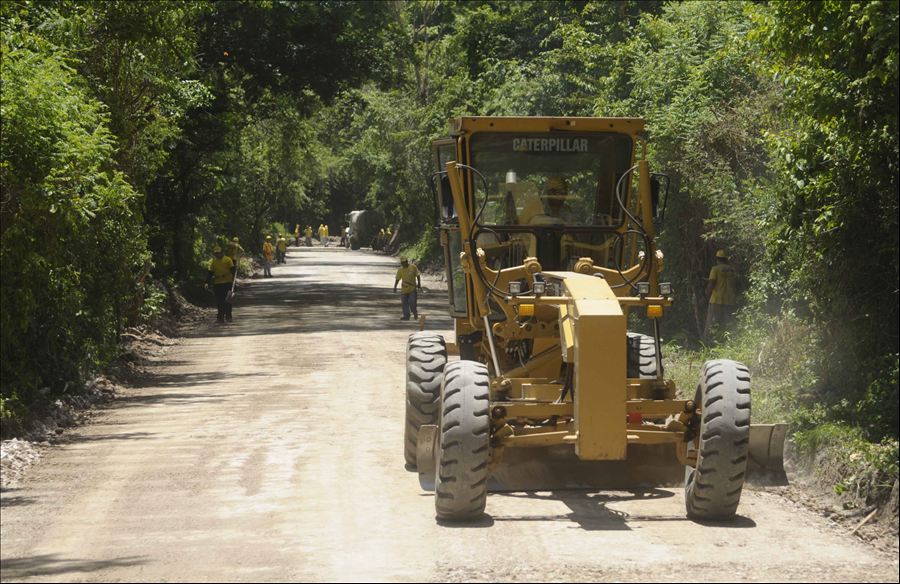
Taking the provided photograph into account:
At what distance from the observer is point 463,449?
7105 millimetres

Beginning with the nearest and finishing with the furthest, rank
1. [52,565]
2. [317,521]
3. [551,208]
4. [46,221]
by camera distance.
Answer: [52,565] < [317,521] < [551,208] < [46,221]

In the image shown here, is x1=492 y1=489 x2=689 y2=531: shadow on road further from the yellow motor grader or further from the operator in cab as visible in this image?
the operator in cab

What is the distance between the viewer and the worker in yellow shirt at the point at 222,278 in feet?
79.7

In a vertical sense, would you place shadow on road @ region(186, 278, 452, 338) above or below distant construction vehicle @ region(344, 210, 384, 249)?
below

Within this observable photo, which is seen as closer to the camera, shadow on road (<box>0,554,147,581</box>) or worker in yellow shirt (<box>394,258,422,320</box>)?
shadow on road (<box>0,554,147,581</box>)

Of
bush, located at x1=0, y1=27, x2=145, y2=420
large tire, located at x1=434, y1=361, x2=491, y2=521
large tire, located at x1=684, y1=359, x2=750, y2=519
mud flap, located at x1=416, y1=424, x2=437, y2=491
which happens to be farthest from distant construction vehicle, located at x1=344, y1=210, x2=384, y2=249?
large tire, located at x1=684, y1=359, x2=750, y2=519

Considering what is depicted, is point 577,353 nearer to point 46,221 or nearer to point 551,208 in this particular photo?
point 551,208

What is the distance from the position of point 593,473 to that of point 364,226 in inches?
2629

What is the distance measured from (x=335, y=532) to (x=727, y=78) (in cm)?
1168

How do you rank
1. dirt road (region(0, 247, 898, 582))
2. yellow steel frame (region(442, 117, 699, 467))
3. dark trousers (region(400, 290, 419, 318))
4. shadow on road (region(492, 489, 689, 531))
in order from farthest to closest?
1. dark trousers (region(400, 290, 419, 318))
2. shadow on road (region(492, 489, 689, 531))
3. yellow steel frame (region(442, 117, 699, 467))
4. dirt road (region(0, 247, 898, 582))

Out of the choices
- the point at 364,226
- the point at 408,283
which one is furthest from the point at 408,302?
the point at 364,226

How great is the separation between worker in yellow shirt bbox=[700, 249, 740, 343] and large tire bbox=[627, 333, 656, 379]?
6.24 m

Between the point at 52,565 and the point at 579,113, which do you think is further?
the point at 579,113

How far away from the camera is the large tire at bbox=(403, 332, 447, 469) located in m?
8.94
